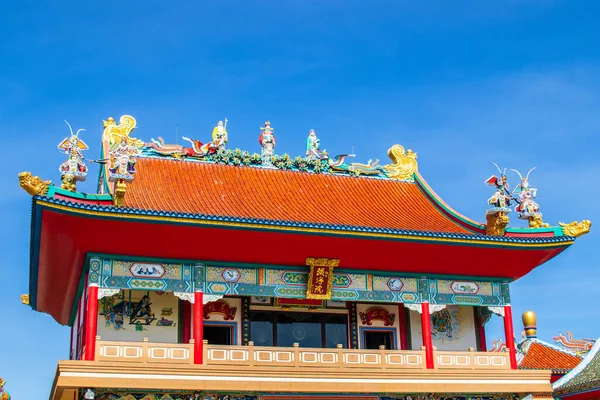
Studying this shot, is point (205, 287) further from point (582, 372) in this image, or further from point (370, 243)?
point (582, 372)

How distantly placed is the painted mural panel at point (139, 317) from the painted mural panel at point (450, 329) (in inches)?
261

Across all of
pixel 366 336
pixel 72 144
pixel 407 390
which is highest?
pixel 72 144

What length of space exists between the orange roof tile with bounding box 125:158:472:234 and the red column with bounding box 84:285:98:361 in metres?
2.42

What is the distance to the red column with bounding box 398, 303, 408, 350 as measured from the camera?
76.8 ft

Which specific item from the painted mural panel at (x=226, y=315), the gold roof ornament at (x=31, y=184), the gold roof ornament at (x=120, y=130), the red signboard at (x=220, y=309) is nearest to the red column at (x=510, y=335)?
the painted mural panel at (x=226, y=315)

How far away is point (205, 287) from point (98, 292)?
2570 mm

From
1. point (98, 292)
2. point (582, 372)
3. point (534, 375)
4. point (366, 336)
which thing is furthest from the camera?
point (582, 372)

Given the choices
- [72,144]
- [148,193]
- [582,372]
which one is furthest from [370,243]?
[582,372]

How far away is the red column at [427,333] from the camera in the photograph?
2173 cm

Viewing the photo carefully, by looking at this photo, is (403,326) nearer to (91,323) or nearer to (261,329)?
(261,329)

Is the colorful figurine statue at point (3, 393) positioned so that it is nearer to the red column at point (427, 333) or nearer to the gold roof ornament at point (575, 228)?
the red column at point (427, 333)

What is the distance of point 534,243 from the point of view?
2236cm

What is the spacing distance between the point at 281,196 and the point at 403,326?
194 inches

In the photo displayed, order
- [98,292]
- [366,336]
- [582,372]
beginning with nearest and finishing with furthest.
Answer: [98,292] → [366,336] → [582,372]
